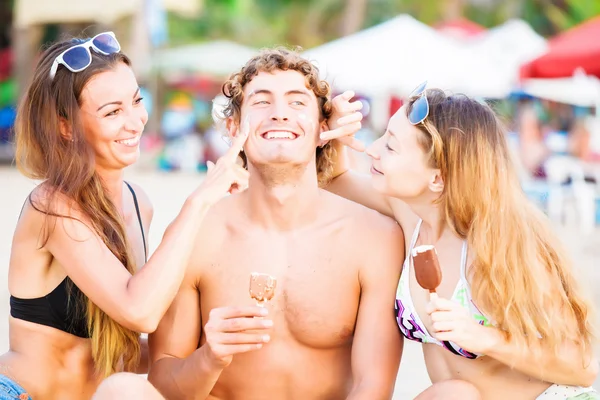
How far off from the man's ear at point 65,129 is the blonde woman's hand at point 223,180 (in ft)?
2.22

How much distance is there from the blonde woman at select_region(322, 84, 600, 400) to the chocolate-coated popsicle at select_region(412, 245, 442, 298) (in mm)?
93

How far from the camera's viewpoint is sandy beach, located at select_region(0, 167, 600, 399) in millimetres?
6430

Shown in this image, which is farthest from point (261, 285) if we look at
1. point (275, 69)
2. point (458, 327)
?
point (275, 69)

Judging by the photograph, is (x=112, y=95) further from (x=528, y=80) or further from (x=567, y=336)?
(x=528, y=80)

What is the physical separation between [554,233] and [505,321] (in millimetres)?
474

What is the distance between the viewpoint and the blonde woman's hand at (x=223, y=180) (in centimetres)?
349

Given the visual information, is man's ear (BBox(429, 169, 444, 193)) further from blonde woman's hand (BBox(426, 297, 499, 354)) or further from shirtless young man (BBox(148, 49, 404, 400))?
blonde woman's hand (BBox(426, 297, 499, 354))

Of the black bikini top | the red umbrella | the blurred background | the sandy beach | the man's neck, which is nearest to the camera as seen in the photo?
the black bikini top

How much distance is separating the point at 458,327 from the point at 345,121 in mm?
1140

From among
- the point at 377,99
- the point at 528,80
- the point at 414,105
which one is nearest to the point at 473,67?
the point at 528,80

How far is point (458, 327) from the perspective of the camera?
3.21m

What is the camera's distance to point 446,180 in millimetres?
3605

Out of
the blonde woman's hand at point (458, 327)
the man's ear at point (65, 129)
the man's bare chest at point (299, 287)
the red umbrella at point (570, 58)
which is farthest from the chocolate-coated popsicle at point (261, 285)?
the red umbrella at point (570, 58)

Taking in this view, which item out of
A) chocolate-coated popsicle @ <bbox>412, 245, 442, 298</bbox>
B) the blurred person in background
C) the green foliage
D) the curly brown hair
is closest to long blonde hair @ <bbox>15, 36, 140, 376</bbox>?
the blurred person in background
